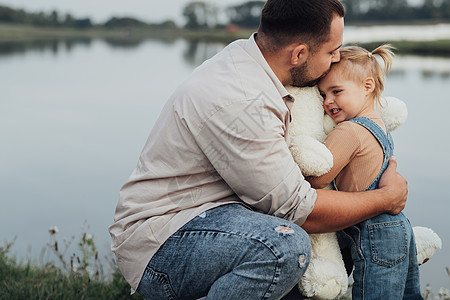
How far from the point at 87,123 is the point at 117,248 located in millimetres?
9179

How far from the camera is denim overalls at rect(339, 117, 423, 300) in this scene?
2.12 m

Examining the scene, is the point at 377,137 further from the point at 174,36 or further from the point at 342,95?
the point at 174,36

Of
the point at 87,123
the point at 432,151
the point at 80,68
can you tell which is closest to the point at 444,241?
the point at 432,151

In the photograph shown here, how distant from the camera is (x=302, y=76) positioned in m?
2.20

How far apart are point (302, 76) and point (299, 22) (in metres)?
0.21

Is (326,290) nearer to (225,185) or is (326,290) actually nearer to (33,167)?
(225,185)

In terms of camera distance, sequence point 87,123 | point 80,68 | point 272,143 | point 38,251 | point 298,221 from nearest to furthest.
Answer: point 272,143 < point 298,221 < point 38,251 < point 87,123 < point 80,68

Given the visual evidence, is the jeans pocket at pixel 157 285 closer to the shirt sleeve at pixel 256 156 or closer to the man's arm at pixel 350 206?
the shirt sleeve at pixel 256 156

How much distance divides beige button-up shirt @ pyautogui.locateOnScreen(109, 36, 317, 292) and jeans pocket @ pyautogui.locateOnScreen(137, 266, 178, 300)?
34mm

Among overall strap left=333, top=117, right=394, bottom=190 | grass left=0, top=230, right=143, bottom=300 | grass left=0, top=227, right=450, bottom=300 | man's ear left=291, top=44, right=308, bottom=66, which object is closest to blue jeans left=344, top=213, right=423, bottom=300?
overall strap left=333, top=117, right=394, bottom=190

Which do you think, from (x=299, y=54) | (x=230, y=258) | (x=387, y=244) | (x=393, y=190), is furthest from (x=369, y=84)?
(x=230, y=258)

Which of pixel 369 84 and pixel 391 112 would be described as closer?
pixel 369 84

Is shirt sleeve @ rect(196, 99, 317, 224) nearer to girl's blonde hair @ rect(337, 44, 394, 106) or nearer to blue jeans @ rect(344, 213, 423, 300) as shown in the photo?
blue jeans @ rect(344, 213, 423, 300)

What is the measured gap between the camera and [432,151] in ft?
26.3
